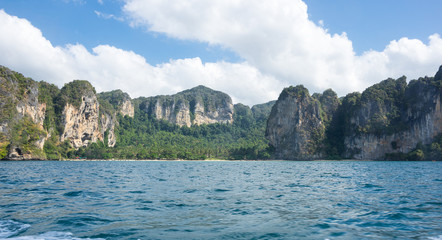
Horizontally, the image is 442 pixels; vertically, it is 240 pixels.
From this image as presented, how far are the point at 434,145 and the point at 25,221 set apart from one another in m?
148

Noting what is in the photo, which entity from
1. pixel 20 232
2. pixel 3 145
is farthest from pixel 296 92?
pixel 20 232

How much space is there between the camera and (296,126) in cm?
16600

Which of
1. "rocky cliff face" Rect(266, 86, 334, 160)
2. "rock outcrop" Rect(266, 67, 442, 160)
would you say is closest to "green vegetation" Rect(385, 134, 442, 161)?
"rock outcrop" Rect(266, 67, 442, 160)

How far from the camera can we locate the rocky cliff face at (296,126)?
526 ft

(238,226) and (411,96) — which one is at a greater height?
(411,96)

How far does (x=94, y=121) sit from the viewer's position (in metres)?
176

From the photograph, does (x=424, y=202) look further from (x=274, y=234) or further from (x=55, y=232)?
(x=55, y=232)

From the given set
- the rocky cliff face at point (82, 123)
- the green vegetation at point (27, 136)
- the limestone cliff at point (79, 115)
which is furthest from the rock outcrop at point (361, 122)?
the green vegetation at point (27, 136)

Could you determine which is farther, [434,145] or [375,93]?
[375,93]

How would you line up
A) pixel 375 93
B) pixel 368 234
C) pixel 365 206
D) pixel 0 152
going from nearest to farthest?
1. pixel 368 234
2. pixel 365 206
3. pixel 0 152
4. pixel 375 93

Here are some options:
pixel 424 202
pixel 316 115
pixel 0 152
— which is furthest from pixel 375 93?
pixel 0 152

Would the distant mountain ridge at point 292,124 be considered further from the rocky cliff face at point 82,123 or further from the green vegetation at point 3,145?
the rocky cliff face at point 82,123

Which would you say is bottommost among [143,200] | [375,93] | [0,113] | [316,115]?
[143,200]

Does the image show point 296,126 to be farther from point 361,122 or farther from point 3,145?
point 3,145
